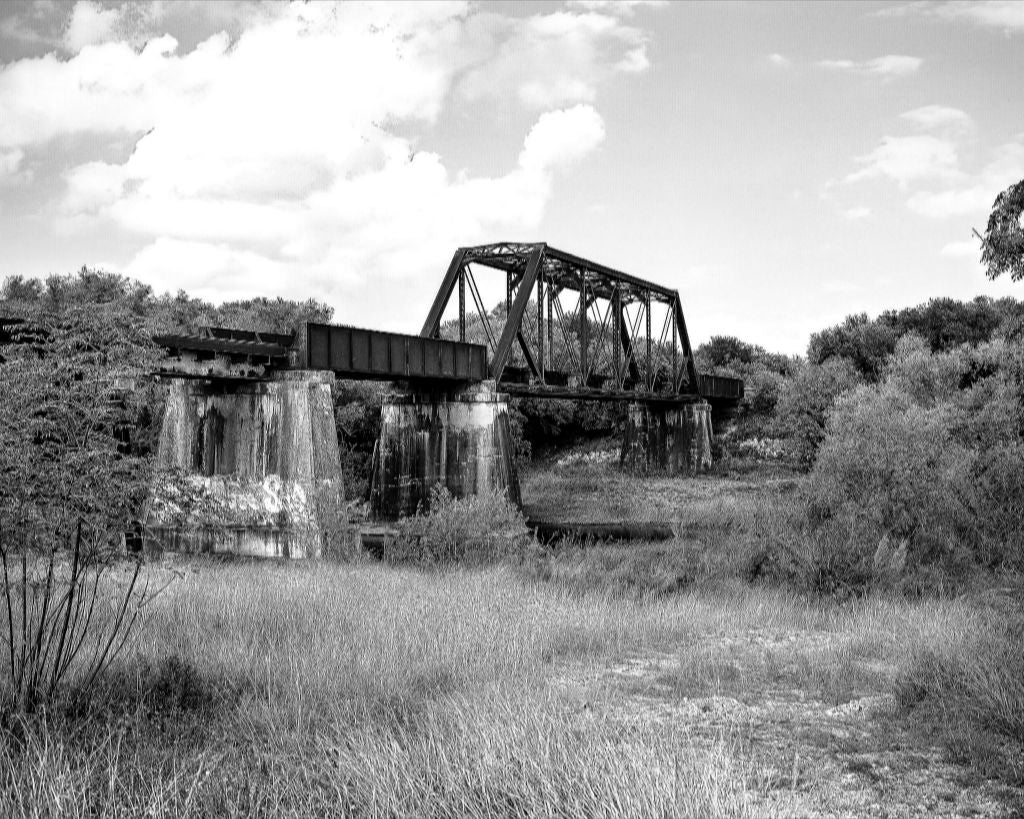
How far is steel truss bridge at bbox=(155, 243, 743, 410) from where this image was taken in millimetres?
25594

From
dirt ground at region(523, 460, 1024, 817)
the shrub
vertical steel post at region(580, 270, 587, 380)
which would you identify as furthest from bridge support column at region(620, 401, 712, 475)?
dirt ground at region(523, 460, 1024, 817)

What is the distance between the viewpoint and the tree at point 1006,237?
24.3m

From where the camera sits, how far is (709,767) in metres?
5.77

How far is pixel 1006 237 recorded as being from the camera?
24406mm

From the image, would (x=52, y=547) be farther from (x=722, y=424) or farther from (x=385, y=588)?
(x=722, y=424)

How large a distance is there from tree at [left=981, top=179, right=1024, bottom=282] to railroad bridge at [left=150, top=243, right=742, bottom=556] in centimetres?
1659

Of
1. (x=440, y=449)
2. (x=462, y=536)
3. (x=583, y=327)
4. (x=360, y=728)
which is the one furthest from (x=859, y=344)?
(x=360, y=728)

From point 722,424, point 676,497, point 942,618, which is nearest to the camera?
point 942,618

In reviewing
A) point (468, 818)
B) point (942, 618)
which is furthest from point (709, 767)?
point (942, 618)

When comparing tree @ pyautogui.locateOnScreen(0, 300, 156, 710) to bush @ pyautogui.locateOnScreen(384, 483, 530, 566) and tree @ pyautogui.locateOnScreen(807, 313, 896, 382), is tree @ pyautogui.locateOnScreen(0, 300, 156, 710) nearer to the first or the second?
bush @ pyautogui.locateOnScreen(384, 483, 530, 566)

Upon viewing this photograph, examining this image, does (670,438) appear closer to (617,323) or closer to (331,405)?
(617,323)

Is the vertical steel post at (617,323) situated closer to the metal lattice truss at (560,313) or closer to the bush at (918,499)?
the metal lattice truss at (560,313)

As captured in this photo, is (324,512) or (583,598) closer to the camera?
(583,598)

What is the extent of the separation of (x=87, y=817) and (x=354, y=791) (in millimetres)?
1693
